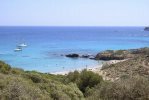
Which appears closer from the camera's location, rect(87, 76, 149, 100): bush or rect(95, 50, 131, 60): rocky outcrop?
rect(87, 76, 149, 100): bush

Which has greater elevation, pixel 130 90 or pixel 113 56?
pixel 130 90

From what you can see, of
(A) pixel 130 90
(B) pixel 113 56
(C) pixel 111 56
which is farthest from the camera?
(C) pixel 111 56

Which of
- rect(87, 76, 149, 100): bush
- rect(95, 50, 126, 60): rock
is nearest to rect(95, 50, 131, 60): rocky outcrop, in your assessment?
rect(95, 50, 126, 60): rock

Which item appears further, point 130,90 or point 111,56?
point 111,56

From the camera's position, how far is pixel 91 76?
27797 millimetres

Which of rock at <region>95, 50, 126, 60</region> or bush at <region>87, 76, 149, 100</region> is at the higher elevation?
bush at <region>87, 76, 149, 100</region>

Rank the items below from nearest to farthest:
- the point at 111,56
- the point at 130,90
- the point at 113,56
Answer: the point at 130,90
the point at 113,56
the point at 111,56

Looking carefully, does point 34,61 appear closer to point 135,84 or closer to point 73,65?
point 73,65

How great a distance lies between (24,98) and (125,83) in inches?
184

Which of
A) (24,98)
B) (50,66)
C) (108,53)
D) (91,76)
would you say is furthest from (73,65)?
(24,98)

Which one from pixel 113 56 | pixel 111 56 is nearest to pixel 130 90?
pixel 113 56

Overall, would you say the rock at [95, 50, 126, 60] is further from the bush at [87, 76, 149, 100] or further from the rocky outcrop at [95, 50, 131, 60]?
the bush at [87, 76, 149, 100]

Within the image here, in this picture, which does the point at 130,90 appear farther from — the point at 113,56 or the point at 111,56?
the point at 111,56

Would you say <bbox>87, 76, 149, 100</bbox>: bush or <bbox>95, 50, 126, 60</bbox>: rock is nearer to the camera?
<bbox>87, 76, 149, 100</bbox>: bush
